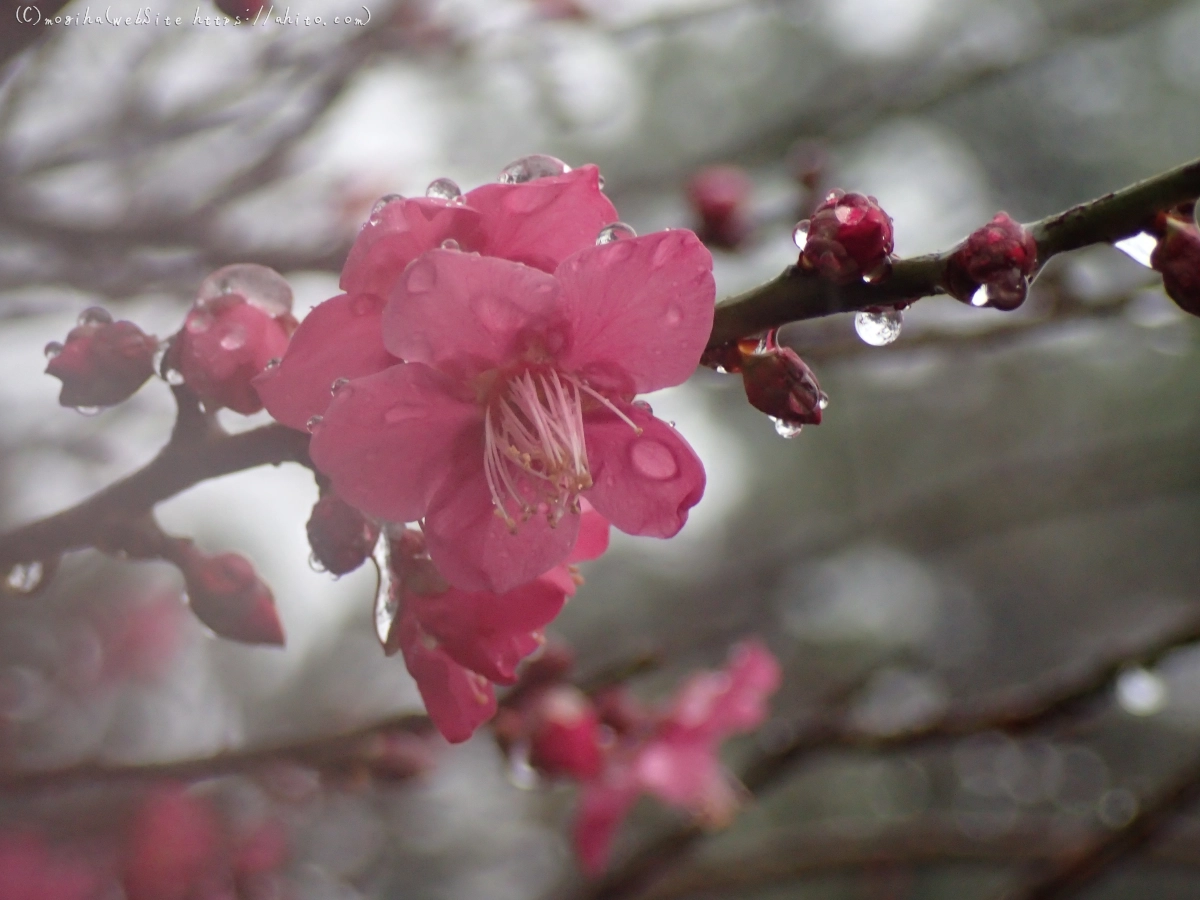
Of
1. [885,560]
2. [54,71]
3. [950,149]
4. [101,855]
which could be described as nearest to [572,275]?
[54,71]

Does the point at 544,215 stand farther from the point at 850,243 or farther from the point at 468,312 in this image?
the point at 850,243

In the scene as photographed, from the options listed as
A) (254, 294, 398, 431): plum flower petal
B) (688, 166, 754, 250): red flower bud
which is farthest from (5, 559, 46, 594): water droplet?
(688, 166, 754, 250): red flower bud

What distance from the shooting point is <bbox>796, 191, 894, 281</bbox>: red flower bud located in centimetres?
72

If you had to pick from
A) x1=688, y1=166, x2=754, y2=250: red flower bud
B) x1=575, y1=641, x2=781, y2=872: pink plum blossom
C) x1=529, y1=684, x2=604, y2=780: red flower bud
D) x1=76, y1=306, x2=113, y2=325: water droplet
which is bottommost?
x1=575, y1=641, x2=781, y2=872: pink plum blossom

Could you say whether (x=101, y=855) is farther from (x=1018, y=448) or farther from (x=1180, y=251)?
(x=1018, y=448)

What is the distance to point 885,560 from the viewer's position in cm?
925

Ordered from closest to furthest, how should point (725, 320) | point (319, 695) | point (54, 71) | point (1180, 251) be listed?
point (1180, 251), point (725, 320), point (54, 71), point (319, 695)

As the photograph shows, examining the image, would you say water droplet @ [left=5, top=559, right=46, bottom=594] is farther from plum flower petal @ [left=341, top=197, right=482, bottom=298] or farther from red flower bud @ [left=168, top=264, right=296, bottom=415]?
plum flower petal @ [left=341, top=197, right=482, bottom=298]

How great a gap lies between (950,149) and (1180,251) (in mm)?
11921

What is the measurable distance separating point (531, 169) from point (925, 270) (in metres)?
0.42

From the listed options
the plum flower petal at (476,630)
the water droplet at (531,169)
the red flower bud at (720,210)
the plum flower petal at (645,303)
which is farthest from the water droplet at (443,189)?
the red flower bud at (720,210)

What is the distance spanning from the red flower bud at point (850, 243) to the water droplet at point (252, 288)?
0.54m

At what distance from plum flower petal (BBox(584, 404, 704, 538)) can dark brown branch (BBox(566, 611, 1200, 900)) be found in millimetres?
830

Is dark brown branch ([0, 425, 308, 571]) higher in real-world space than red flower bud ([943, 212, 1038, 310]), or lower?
lower
